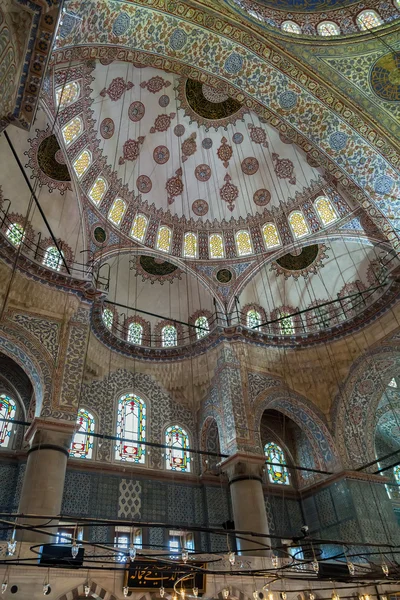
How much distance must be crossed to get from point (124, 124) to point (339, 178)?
5.99 meters

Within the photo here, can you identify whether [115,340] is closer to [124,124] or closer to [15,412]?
[15,412]

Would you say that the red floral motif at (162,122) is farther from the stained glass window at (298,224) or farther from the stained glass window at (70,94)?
the stained glass window at (298,224)

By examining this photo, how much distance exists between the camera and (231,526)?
32.3ft

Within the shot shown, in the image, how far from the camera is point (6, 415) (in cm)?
1043

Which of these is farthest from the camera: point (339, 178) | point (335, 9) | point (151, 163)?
point (151, 163)

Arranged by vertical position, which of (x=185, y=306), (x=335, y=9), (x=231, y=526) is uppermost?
(x=335, y=9)

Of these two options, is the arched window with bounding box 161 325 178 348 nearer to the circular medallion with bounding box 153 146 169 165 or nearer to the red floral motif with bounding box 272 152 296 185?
the circular medallion with bounding box 153 146 169 165

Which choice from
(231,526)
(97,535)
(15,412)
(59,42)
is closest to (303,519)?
(231,526)

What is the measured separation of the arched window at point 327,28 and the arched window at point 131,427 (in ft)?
33.5

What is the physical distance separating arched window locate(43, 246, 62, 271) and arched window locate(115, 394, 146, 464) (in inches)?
153

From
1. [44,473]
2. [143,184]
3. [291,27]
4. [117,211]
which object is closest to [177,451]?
[44,473]

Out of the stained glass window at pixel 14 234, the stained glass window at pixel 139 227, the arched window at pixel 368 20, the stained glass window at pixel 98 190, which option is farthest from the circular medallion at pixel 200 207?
the arched window at pixel 368 20

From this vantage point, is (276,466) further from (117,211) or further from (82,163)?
(82,163)

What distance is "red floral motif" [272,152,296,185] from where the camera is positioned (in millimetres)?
13337
